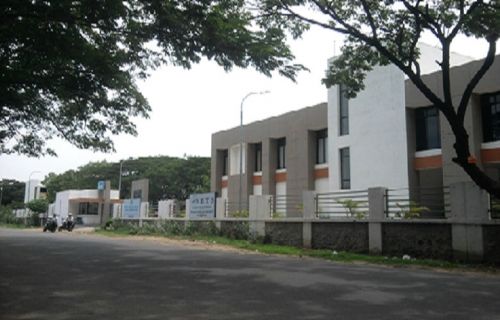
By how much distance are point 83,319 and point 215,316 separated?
1.68 m

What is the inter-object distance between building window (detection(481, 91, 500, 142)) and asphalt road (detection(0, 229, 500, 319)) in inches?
464

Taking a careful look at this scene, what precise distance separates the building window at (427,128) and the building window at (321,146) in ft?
24.9

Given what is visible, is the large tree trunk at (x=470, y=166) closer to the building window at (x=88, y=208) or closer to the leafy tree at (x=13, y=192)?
the building window at (x=88, y=208)

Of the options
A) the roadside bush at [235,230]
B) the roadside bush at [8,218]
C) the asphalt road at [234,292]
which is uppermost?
the roadside bush at [8,218]

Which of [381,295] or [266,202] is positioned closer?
[381,295]

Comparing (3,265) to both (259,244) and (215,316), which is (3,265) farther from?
(259,244)

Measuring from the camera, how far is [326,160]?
102 feet

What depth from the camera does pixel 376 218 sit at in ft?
54.1

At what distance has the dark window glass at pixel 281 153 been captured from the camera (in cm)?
3462

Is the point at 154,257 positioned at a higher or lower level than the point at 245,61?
lower

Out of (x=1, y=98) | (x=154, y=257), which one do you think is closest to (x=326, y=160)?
(x=154, y=257)

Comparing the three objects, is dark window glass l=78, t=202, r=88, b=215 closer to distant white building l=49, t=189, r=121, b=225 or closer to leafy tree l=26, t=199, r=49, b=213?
distant white building l=49, t=189, r=121, b=225

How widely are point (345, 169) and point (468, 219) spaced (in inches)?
542

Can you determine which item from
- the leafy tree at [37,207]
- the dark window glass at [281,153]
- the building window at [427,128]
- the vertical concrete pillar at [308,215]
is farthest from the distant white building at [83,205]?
the vertical concrete pillar at [308,215]
